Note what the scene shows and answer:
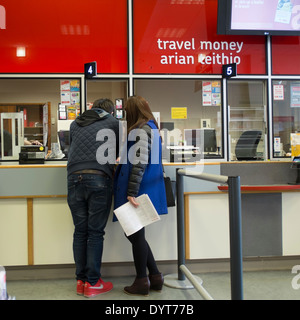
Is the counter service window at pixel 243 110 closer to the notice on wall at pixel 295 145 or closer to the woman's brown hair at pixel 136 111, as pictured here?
the notice on wall at pixel 295 145

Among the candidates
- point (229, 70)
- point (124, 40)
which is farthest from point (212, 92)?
point (124, 40)

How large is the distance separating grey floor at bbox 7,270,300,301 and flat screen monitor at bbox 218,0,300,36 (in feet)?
8.85

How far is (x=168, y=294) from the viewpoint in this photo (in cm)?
255

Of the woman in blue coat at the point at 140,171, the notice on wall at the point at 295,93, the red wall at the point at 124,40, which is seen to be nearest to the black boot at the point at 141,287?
the woman in blue coat at the point at 140,171

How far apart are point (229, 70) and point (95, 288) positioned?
9.47 ft

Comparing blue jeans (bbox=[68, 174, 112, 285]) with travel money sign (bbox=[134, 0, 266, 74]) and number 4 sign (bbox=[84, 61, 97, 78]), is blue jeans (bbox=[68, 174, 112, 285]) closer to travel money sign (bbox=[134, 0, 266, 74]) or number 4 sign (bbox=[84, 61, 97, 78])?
number 4 sign (bbox=[84, 61, 97, 78])

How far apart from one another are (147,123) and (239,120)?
6179 millimetres

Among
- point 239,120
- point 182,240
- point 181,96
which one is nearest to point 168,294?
point 182,240

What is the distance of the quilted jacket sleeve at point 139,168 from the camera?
235cm

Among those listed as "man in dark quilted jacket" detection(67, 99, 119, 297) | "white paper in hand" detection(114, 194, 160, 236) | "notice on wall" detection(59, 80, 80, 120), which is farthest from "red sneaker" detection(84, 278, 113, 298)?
"notice on wall" detection(59, 80, 80, 120)

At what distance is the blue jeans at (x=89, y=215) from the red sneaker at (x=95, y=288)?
0.03 metres

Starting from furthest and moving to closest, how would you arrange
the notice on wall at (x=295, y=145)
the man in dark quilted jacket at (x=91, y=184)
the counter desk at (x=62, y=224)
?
the notice on wall at (x=295, y=145) → the counter desk at (x=62, y=224) → the man in dark quilted jacket at (x=91, y=184)

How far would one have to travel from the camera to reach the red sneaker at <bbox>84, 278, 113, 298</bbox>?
2512mm

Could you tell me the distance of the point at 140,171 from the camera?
2.35 metres
